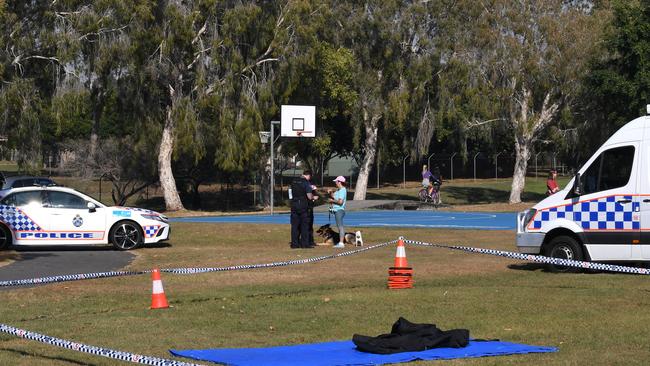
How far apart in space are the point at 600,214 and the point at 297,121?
1237 inches

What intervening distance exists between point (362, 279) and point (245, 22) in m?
→ 31.4

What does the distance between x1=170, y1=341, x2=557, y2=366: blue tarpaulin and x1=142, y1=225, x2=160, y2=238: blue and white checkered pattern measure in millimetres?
14831

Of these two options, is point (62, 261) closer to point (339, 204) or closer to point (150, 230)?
point (150, 230)

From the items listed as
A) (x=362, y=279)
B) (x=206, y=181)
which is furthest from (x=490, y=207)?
(x=362, y=279)

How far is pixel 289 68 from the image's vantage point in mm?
49312

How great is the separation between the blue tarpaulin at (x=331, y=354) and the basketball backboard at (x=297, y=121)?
37.6m

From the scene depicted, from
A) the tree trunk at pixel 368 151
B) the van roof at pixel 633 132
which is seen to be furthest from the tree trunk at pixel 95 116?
the van roof at pixel 633 132

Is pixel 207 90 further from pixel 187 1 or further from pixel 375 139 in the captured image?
pixel 375 139

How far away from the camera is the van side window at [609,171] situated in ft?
57.1

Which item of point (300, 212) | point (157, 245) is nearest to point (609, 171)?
point (300, 212)

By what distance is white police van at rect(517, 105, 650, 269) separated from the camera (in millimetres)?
17156

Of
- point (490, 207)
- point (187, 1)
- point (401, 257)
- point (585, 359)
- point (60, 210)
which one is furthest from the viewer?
point (490, 207)

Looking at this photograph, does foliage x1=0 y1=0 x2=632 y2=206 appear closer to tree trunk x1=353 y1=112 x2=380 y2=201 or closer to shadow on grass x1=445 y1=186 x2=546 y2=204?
tree trunk x1=353 y1=112 x2=380 y2=201

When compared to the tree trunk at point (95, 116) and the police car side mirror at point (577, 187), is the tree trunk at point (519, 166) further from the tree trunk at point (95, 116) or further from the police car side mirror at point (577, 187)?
the police car side mirror at point (577, 187)
